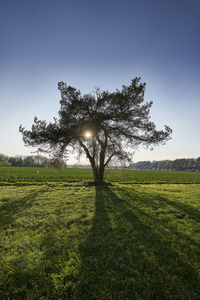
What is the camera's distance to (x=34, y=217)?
574 centimetres

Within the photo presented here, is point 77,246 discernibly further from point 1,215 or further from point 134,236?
point 1,215

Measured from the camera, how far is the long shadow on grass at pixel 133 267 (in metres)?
2.45

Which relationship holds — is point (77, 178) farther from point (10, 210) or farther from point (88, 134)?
point (10, 210)

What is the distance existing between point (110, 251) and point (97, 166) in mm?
11988

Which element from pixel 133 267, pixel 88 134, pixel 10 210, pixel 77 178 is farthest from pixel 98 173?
pixel 133 267

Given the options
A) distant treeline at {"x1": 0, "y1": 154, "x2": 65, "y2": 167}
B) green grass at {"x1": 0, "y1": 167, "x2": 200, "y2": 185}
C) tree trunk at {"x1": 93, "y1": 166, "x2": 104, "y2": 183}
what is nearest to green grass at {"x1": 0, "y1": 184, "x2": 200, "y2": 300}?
distant treeline at {"x1": 0, "y1": 154, "x2": 65, "y2": 167}

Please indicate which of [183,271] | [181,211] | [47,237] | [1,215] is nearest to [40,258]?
[47,237]

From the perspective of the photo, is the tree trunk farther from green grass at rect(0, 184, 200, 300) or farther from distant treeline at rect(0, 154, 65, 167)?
green grass at rect(0, 184, 200, 300)

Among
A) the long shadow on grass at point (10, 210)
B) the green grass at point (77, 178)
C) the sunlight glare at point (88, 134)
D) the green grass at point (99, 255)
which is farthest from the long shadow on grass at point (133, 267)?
the green grass at point (77, 178)

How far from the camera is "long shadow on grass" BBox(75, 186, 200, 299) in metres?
2.45

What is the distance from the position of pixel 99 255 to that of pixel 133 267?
2.92ft

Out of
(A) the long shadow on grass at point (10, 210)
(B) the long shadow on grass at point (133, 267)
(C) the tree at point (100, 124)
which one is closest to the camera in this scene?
(B) the long shadow on grass at point (133, 267)

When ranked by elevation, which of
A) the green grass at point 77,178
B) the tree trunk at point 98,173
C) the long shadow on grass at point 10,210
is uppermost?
the tree trunk at point 98,173

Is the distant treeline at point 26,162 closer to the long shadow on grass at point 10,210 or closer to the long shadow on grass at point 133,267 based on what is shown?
the long shadow on grass at point 10,210
